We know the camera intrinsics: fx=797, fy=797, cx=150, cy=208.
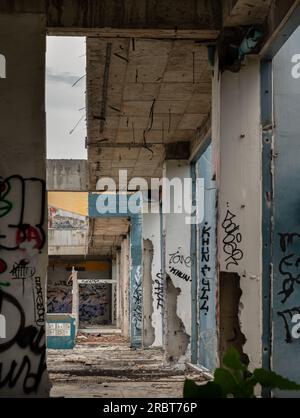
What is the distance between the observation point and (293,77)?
9805 millimetres

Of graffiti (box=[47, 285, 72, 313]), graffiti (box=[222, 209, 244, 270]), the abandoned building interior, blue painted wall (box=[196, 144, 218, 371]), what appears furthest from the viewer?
graffiti (box=[47, 285, 72, 313])

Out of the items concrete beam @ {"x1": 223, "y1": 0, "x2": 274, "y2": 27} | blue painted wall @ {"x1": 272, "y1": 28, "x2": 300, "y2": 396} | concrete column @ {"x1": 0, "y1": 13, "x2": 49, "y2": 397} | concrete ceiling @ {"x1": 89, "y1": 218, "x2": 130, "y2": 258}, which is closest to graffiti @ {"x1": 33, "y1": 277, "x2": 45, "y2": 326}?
concrete column @ {"x1": 0, "y1": 13, "x2": 49, "y2": 397}

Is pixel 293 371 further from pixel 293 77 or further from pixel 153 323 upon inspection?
pixel 153 323

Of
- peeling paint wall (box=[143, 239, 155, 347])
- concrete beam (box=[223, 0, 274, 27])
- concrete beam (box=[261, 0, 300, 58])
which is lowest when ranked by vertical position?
peeling paint wall (box=[143, 239, 155, 347])

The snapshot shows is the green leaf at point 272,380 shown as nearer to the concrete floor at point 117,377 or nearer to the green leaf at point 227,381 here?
the green leaf at point 227,381

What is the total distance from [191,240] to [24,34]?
8627mm

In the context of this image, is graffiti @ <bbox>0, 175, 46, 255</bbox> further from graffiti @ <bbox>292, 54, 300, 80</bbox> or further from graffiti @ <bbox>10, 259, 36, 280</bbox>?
graffiti @ <bbox>292, 54, 300, 80</bbox>

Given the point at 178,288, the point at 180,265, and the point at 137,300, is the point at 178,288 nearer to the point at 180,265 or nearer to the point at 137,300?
the point at 180,265

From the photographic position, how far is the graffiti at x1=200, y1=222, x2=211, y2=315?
651 inches

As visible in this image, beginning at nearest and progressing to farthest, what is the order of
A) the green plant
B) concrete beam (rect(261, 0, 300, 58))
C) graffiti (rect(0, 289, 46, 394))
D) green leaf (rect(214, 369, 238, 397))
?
1. the green plant
2. green leaf (rect(214, 369, 238, 397))
3. concrete beam (rect(261, 0, 300, 58))
4. graffiti (rect(0, 289, 46, 394))

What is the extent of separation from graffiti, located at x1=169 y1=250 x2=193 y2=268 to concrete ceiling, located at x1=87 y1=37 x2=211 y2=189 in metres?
2.34

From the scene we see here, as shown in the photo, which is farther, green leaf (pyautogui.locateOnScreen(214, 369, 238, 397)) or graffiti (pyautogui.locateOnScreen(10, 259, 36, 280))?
graffiti (pyautogui.locateOnScreen(10, 259, 36, 280))

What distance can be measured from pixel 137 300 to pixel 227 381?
22405 mm

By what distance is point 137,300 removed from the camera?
26625 mm
